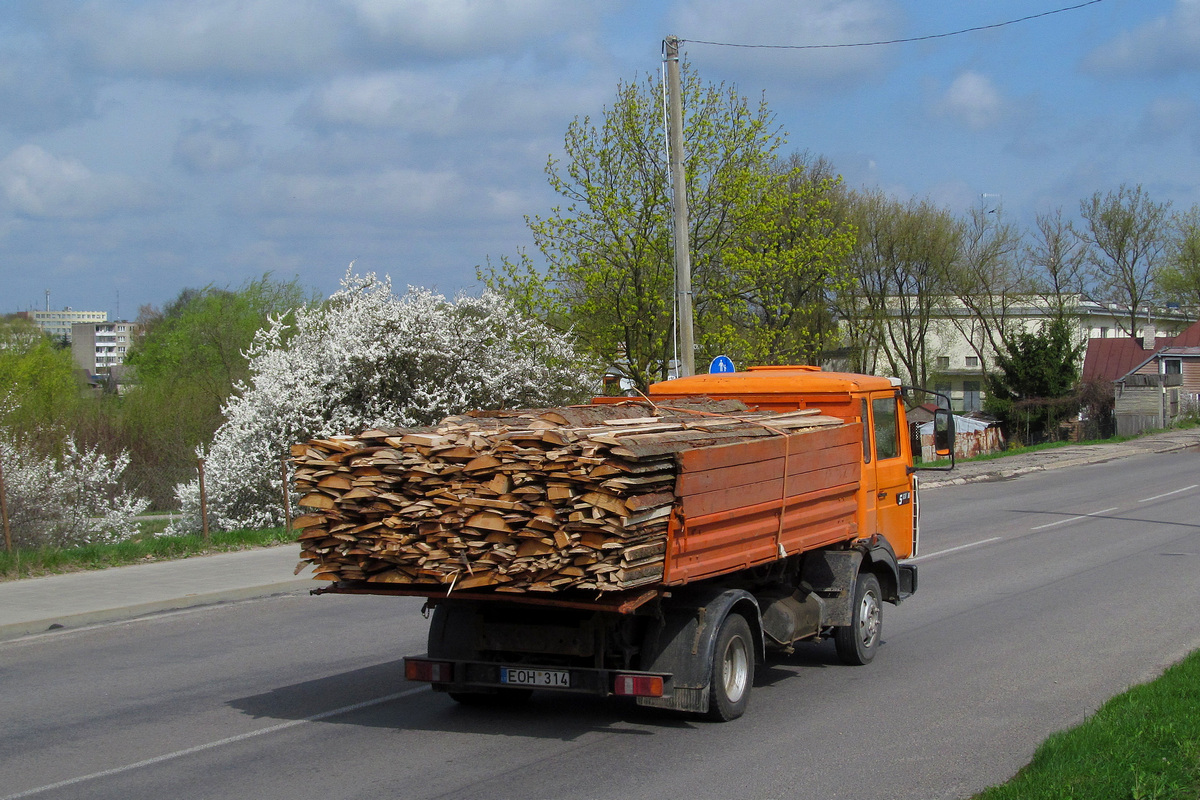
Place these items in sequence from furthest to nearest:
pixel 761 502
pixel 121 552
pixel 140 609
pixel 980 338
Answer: pixel 980 338 < pixel 121 552 < pixel 140 609 < pixel 761 502

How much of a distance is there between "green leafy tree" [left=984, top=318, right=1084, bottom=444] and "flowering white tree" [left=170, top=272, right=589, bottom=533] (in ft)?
94.4

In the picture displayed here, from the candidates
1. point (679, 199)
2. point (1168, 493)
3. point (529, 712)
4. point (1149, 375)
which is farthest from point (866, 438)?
point (1149, 375)

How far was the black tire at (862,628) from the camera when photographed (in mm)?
8352

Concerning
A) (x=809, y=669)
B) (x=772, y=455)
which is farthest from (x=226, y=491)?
(x=772, y=455)

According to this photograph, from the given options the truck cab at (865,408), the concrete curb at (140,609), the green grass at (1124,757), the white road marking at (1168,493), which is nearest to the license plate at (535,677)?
the green grass at (1124,757)

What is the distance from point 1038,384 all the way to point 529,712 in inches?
1657

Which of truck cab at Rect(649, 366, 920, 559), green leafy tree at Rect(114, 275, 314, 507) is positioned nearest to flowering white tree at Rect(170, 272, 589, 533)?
green leafy tree at Rect(114, 275, 314, 507)

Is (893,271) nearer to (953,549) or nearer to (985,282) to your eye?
(985,282)

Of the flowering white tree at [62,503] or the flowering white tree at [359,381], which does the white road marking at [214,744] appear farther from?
the flowering white tree at [359,381]

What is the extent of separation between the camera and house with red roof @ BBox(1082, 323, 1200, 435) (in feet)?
165

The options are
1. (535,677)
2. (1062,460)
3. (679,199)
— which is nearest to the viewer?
(535,677)

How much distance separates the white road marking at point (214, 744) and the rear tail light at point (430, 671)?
2.49ft

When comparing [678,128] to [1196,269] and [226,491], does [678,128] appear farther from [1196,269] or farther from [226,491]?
[1196,269]

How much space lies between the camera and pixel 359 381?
20297 millimetres
